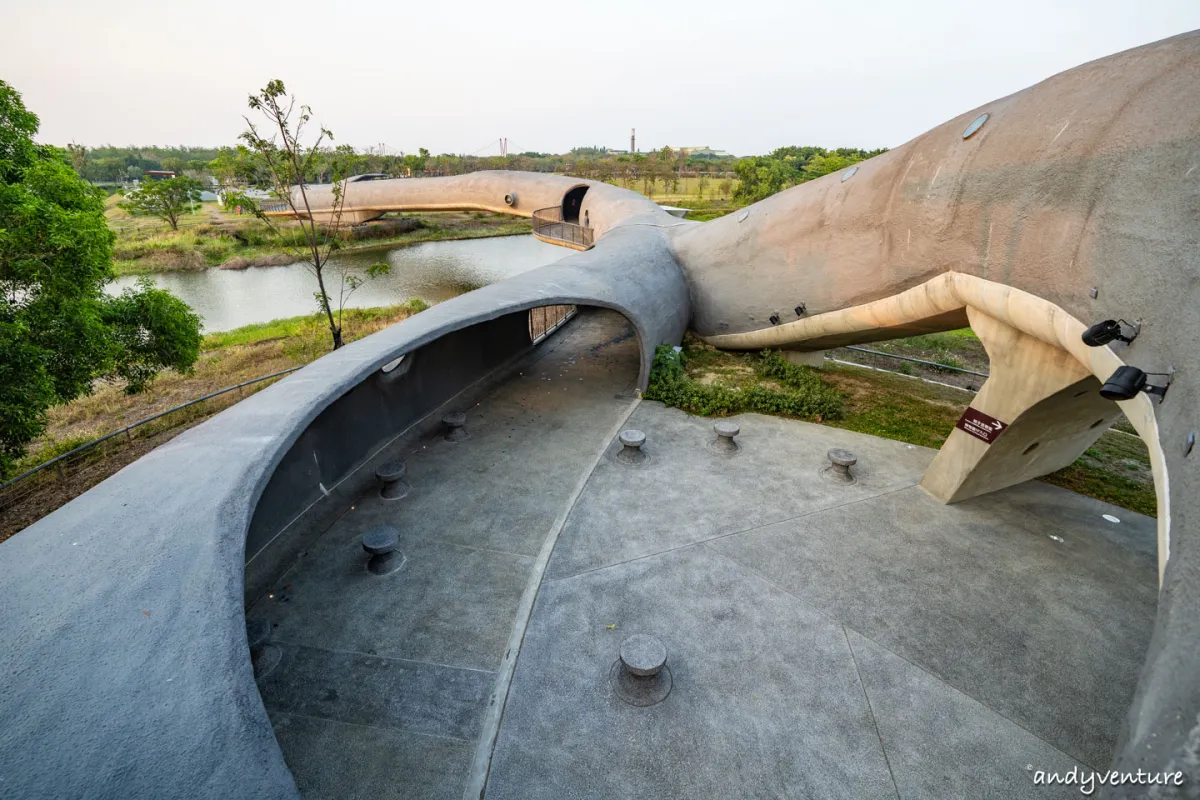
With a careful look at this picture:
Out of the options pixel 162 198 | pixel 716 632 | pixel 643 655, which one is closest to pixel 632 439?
pixel 716 632

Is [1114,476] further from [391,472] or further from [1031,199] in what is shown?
[391,472]

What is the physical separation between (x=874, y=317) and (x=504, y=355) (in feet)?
31.9

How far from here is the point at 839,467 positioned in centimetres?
1055

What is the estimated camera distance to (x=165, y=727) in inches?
134

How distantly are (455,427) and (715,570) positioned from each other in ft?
21.4

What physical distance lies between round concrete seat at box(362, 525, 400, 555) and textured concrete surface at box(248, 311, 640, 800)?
0.48 m

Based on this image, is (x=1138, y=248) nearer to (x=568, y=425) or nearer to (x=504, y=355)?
(x=568, y=425)

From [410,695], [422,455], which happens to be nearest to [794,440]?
[422,455]

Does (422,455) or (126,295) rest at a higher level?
(126,295)

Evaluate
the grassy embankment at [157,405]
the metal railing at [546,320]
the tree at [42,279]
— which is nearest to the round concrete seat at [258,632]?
the tree at [42,279]

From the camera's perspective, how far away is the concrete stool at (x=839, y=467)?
1005 cm

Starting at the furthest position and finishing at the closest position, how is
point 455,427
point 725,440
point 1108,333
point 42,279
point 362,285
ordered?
A: point 362,285 → point 455,427 → point 725,440 → point 42,279 → point 1108,333

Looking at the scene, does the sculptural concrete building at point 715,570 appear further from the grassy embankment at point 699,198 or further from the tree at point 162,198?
the tree at point 162,198

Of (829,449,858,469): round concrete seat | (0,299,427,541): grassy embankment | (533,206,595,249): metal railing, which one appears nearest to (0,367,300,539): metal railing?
(0,299,427,541): grassy embankment
